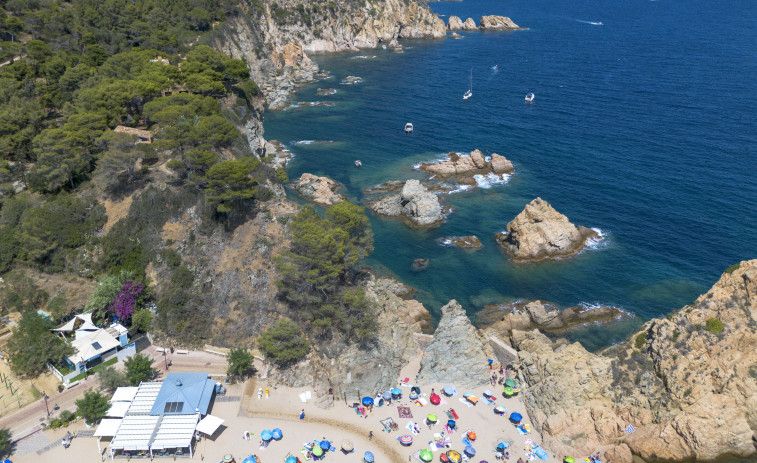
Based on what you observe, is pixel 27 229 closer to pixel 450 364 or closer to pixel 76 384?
pixel 76 384

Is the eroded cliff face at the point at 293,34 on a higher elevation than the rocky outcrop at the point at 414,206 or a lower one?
Answer: higher

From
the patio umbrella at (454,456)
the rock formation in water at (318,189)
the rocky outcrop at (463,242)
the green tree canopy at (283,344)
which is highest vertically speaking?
the green tree canopy at (283,344)

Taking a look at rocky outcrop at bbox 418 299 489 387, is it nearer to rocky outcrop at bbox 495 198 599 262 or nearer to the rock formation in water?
rocky outcrop at bbox 495 198 599 262

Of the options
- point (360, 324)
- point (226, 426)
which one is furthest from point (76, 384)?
point (360, 324)

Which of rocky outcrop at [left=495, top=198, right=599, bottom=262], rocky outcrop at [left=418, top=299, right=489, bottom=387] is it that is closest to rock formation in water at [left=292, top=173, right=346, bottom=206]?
rocky outcrop at [left=495, top=198, right=599, bottom=262]

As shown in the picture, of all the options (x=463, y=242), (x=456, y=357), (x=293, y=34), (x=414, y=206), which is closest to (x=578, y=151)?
(x=463, y=242)

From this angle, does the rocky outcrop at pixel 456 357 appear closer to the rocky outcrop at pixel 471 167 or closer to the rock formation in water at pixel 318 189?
the rock formation in water at pixel 318 189

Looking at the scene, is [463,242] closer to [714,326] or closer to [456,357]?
[456,357]

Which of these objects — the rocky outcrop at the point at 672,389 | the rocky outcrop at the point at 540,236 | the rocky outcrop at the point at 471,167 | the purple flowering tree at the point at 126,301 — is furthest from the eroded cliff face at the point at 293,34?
the rocky outcrop at the point at 672,389
